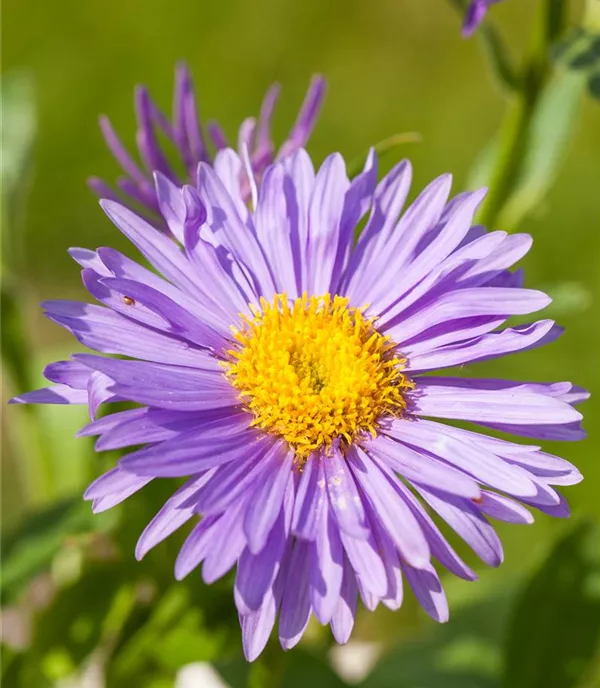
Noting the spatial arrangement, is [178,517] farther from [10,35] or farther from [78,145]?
[10,35]

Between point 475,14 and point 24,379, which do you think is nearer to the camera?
point 475,14

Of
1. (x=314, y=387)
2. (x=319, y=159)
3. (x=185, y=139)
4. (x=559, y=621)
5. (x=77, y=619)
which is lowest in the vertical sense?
(x=77, y=619)

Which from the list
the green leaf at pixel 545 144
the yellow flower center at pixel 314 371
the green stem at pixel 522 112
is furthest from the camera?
the green leaf at pixel 545 144

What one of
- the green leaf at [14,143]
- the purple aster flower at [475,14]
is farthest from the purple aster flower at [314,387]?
the green leaf at [14,143]

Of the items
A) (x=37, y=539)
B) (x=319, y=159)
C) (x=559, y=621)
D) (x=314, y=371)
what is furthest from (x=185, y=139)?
(x=319, y=159)

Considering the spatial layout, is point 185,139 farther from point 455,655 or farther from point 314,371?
point 455,655

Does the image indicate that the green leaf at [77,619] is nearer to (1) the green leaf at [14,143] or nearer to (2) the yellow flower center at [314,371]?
(2) the yellow flower center at [314,371]
